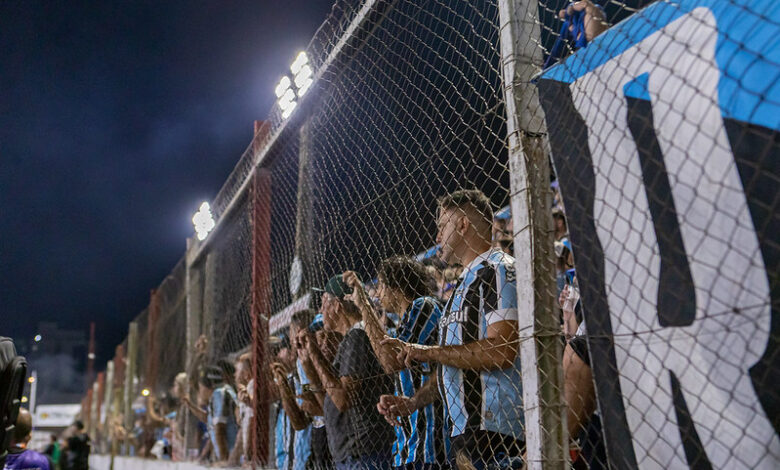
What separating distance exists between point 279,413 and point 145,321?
7.77 meters

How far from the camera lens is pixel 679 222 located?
1546 mm

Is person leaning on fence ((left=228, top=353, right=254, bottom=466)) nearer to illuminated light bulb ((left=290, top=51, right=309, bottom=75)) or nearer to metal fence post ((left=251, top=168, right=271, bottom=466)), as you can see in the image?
metal fence post ((left=251, top=168, right=271, bottom=466))

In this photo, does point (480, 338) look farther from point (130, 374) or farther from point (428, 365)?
point (130, 374)

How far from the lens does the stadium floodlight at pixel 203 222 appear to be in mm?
6395

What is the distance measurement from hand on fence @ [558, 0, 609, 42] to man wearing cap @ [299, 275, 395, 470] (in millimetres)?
1622

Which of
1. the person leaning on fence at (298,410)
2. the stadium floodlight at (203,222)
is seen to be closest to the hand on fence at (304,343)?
the person leaning on fence at (298,410)

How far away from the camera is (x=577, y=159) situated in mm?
1805

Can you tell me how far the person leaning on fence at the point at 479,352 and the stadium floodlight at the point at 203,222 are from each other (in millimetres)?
4293

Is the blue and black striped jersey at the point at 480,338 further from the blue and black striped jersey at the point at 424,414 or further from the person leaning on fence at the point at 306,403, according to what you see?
the person leaning on fence at the point at 306,403

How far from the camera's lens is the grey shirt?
9.69ft

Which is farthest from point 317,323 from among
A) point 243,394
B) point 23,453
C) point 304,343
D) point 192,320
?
point 192,320

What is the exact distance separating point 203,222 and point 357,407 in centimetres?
414

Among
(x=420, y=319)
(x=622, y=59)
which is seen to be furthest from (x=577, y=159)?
(x=420, y=319)

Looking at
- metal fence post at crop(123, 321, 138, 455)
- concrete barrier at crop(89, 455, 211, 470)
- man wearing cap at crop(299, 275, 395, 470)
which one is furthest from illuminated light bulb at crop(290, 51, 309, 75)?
metal fence post at crop(123, 321, 138, 455)
